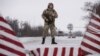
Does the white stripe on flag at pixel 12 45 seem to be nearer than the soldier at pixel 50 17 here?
Yes

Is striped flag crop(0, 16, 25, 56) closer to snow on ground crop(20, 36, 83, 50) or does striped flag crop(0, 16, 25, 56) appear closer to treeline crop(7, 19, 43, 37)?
snow on ground crop(20, 36, 83, 50)

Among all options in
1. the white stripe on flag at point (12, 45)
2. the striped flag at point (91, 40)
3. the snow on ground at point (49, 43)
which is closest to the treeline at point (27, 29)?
the snow on ground at point (49, 43)

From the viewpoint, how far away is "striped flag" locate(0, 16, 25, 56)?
7.69 metres

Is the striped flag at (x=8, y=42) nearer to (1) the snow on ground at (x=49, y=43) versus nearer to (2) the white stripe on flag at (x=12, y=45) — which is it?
(2) the white stripe on flag at (x=12, y=45)

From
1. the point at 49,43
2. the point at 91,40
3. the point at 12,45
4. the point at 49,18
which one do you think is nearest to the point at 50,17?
the point at 49,18

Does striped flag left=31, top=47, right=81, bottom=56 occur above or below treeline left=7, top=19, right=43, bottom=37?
above

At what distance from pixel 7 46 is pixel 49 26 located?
19.1 feet

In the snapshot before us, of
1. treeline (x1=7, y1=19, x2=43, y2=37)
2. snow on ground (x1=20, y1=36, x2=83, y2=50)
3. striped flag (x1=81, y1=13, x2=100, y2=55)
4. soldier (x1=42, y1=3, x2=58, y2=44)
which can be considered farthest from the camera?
treeline (x1=7, y1=19, x2=43, y2=37)

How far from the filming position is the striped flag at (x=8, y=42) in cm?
769

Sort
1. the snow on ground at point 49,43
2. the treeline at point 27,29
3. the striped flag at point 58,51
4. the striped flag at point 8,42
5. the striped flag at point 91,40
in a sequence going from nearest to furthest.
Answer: the striped flag at point 8,42
the striped flag at point 58,51
the striped flag at point 91,40
the snow on ground at point 49,43
the treeline at point 27,29

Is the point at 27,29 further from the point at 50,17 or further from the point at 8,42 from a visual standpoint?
the point at 8,42

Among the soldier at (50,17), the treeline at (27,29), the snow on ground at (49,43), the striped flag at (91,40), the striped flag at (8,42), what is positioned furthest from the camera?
the treeline at (27,29)

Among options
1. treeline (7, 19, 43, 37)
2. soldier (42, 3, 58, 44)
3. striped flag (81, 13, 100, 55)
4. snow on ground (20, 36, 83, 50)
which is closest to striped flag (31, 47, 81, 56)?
striped flag (81, 13, 100, 55)

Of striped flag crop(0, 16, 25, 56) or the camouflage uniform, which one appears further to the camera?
the camouflage uniform
